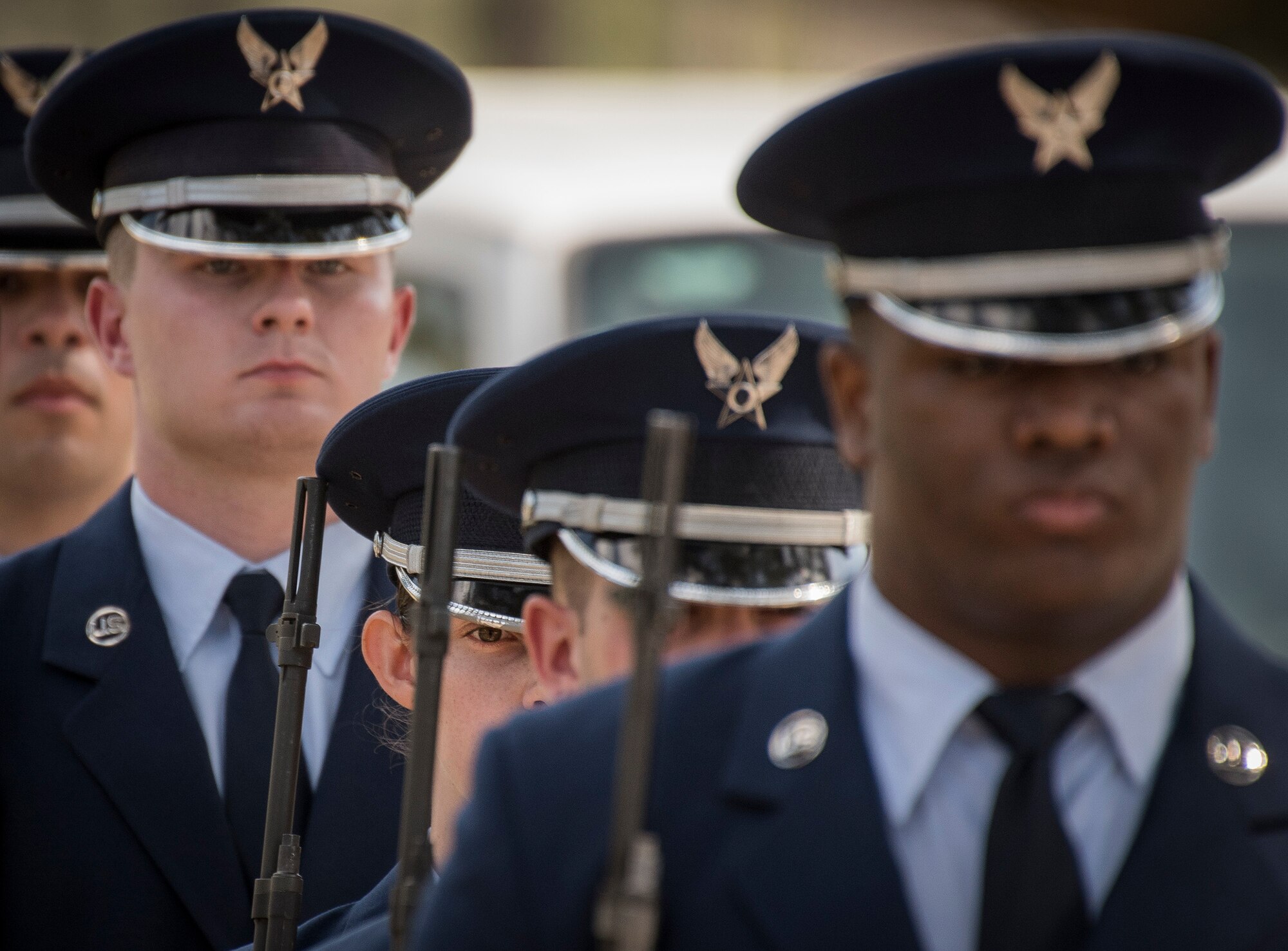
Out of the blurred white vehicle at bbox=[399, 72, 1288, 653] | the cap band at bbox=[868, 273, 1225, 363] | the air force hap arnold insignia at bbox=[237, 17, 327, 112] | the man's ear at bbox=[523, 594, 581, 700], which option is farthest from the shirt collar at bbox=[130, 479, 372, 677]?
the blurred white vehicle at bbox=[399, 72, 1288, 653]

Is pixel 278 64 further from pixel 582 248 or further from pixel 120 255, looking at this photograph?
pixel 582 248

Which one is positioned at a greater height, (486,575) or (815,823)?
(815,823)

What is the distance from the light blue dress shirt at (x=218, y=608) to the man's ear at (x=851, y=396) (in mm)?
1561

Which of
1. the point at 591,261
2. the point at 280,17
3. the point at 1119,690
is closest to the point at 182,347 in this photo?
the point at 280,17

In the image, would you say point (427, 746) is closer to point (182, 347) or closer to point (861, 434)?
point (861, 434)

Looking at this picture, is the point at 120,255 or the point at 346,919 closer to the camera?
the point at 346,919

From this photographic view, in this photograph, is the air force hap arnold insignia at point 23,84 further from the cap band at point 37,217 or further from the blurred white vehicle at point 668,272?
the blurred white vehicle at point 668,272

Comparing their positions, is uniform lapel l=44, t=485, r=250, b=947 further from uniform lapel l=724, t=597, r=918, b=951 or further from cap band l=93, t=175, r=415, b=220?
uniform lapel l=724, t=597, r=918, b=951

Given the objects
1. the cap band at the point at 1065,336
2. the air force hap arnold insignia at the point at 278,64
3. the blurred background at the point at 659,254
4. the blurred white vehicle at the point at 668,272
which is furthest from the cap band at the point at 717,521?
the blurred white vehicle at the point at 668,272

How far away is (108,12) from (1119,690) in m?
11.3

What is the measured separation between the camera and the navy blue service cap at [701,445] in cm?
236

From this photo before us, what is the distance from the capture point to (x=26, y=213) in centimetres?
423

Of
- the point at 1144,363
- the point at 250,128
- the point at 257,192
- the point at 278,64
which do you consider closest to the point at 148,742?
the point at 257,192

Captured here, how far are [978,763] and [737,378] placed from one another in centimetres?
69
